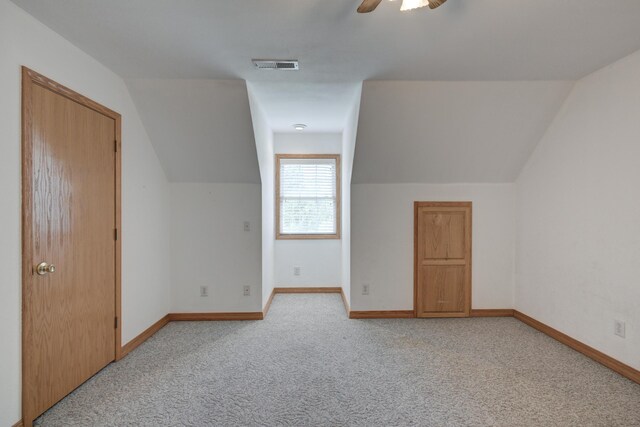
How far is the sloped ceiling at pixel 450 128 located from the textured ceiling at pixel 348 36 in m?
0.20

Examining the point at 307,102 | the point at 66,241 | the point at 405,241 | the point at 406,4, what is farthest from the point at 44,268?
the point at 405,241

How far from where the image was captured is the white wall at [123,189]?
177cm

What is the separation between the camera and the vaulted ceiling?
6.40 feet

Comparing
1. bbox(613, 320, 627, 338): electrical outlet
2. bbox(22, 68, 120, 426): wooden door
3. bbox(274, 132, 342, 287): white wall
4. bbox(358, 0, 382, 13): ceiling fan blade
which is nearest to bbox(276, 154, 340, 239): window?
Answer: bbox(274, 132, 342, 287): white wall

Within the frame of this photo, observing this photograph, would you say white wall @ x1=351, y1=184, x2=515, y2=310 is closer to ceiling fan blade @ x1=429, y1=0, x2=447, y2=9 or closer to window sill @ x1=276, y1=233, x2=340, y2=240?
window sill @ x1=276, y1=233, x2=340, y2=240

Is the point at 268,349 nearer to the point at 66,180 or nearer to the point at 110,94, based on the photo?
the point at 66,180

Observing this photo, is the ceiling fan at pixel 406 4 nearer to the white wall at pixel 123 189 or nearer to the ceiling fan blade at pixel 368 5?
the ceiling fan blade at pixel 368 5

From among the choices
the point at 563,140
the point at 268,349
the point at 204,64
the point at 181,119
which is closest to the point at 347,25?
the point at 204,64

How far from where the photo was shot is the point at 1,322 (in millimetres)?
1731

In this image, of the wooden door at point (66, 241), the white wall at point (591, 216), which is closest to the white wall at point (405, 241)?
the white wall at point (591, 216)

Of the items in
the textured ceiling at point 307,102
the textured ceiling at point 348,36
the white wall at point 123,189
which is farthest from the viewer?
the textured ceiling at point 307,102

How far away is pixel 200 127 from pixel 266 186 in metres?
1.17

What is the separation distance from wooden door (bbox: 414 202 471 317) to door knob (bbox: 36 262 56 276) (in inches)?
132

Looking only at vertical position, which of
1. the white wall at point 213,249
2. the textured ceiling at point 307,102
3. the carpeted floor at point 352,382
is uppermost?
the textured ceiling at point 307,102
